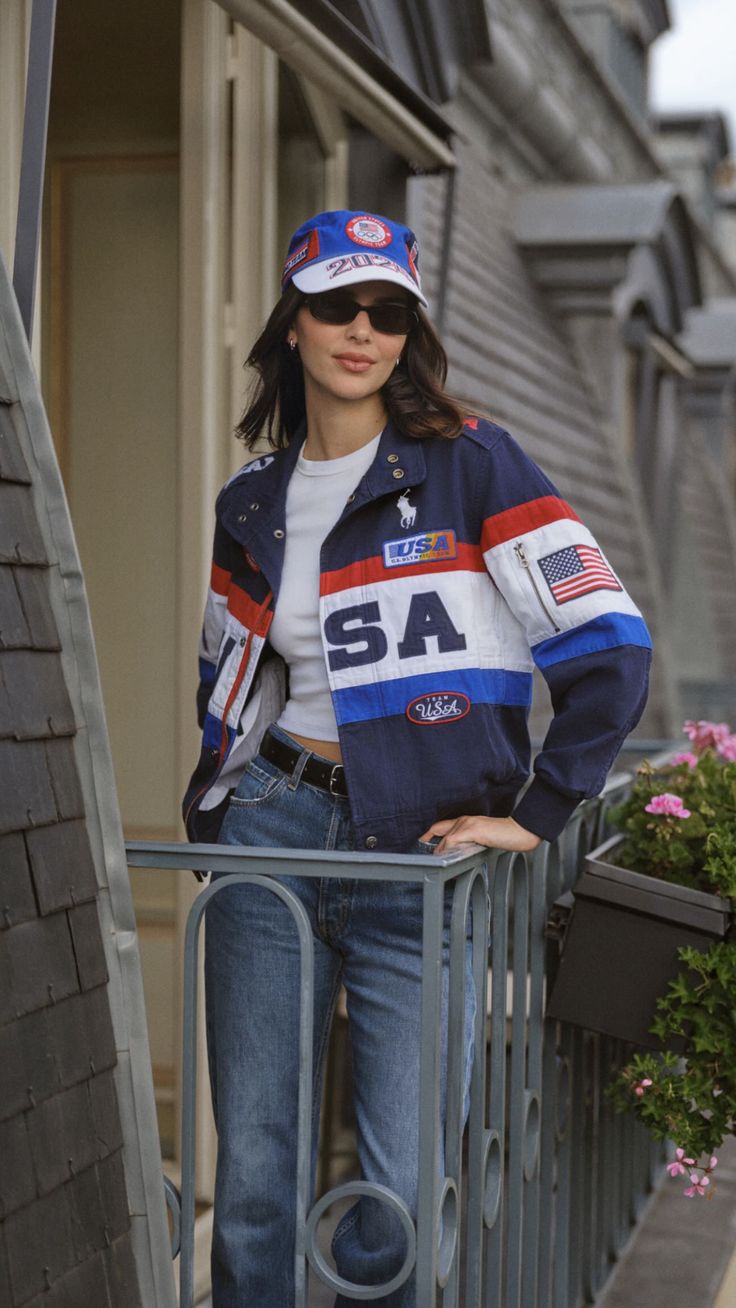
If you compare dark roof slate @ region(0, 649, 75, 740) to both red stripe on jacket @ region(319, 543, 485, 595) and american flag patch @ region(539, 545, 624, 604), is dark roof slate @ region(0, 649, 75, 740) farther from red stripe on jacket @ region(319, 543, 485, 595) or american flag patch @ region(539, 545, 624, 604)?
american flag patch @ region(539, 545, 624, 604)

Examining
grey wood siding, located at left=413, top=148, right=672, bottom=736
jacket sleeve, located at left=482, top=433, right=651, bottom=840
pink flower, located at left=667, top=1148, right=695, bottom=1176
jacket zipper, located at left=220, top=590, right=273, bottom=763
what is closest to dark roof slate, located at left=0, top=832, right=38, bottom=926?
jacket zipper, located at left=220, top=590, right=273, bottom=763

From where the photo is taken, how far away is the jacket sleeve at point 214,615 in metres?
2.52

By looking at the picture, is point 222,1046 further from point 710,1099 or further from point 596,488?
point 596,488

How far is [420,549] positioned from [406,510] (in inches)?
2.5

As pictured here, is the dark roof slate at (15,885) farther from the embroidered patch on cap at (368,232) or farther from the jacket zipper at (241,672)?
the embroidered patch on cap at (368,232)

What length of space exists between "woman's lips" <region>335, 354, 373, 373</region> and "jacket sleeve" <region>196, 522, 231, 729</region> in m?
0.35

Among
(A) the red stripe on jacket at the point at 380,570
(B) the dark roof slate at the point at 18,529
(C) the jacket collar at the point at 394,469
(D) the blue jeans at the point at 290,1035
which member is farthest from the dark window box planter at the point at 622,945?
(B) the dark roof slate at the point at 18,529

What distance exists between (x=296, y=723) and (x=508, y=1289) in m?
1.11

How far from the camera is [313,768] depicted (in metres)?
2.27

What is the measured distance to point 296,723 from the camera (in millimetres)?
2316

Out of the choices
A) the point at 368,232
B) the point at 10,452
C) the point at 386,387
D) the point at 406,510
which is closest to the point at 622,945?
the point at 406,510

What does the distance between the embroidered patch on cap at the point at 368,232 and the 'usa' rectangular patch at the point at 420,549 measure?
453 millimetres

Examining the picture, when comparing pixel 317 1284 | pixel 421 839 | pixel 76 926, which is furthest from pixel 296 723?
pixel 317 1284

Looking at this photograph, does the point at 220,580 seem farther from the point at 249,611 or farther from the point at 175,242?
the point at 175,242
